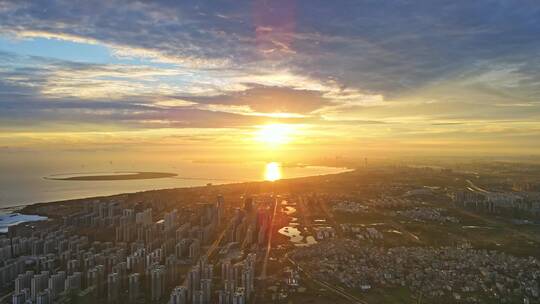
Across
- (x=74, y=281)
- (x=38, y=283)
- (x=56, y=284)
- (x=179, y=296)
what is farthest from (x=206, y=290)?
(x=38, y=283)

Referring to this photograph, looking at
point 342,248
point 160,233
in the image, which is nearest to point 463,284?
point 342,248

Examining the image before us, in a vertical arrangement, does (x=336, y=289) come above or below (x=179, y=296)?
below

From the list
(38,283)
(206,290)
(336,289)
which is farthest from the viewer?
(336,289)

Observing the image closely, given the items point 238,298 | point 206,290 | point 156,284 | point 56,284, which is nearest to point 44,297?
point 56,284

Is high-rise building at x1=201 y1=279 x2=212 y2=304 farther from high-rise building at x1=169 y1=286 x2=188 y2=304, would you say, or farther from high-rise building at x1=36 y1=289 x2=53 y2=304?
high-rise building at x1=36 y1=289 x2=53 y2=304

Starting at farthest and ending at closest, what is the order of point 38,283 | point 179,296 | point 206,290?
point 38,283 < point 206,290 < point 179,296

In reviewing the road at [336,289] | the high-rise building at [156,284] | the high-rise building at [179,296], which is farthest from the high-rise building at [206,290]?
the road at [336,289]

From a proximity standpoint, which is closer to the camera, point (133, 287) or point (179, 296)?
point (179, 296)

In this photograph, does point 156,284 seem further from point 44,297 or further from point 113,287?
point 44,297

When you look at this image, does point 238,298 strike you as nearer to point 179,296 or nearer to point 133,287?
point 179,296

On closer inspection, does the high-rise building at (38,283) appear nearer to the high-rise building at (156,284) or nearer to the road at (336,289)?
the high-rise building at (156,284)

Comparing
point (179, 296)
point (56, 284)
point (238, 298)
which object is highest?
point (56, 284)
